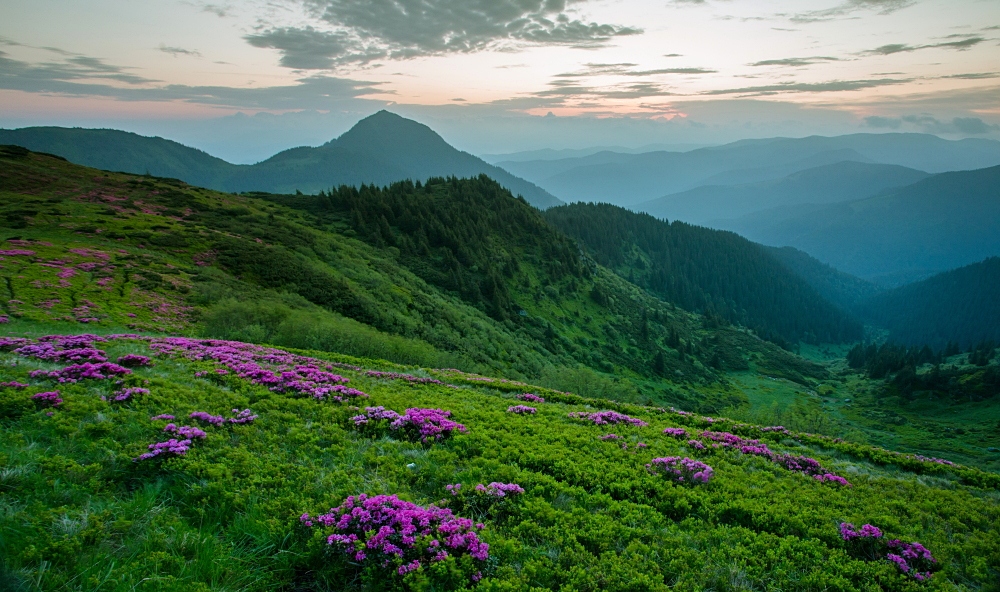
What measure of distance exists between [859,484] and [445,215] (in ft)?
417

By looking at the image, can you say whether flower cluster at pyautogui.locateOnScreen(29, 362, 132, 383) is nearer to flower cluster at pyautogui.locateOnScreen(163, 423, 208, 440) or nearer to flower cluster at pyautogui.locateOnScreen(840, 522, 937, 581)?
flower cluster at pyautogui.locateOnScreen(163, 423, 208, 440)

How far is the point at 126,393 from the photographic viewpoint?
13672 mm

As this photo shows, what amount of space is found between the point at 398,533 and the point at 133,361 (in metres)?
16.4

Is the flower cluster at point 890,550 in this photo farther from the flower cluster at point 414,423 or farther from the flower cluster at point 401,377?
the flower cluster at point 401,377

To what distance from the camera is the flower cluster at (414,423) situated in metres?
13.9

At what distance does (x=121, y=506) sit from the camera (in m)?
8.22

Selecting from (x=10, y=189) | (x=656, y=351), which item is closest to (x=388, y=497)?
(x=10, y=189)

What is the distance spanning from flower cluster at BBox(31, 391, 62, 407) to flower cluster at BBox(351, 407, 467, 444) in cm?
820

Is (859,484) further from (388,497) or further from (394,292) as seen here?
(394,292)

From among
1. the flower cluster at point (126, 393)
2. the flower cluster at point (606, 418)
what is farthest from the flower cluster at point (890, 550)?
the flower cluster at point (126, 393)

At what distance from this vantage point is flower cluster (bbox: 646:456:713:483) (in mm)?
12660

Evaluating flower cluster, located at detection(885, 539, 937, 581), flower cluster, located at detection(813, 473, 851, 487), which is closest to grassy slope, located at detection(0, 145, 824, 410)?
flower cluster, located at detection(813, 473, 851, 487)

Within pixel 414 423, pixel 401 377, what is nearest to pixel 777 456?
pixel 414 423


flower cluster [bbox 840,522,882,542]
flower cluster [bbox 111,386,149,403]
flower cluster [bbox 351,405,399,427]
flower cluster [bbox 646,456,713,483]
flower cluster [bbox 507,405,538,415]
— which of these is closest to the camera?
flower cluster [bbox 840,522,882,542]
